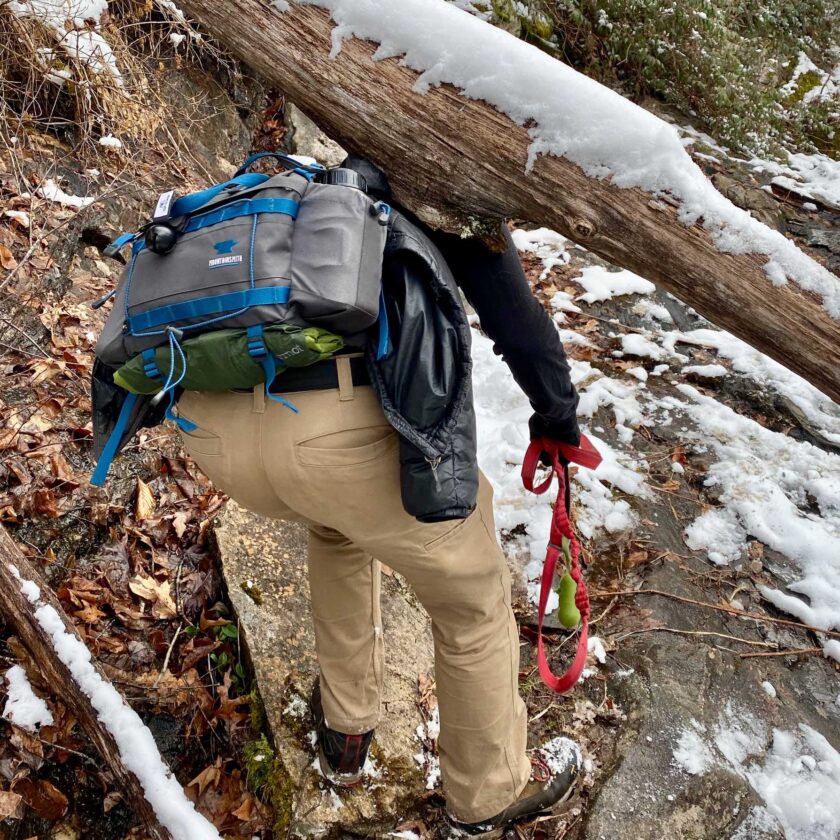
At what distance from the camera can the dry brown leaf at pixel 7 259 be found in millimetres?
3450

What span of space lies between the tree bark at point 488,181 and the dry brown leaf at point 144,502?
1.98 meters

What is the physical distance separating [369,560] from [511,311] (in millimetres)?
1047

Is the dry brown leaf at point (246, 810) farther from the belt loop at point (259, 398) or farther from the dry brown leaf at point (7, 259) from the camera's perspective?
the dry brown leaf at point (7, 259)

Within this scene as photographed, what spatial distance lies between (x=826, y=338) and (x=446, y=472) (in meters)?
0.98

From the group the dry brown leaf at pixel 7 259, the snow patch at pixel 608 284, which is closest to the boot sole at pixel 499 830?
the dry brown leaf at pixel 7 259

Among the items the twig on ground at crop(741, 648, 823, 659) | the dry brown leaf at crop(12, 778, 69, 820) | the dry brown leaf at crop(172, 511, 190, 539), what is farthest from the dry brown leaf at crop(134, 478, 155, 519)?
the twig on ground at crop(741, 648, 823, 659)

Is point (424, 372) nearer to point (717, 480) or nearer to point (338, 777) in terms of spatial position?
point (338, 777)

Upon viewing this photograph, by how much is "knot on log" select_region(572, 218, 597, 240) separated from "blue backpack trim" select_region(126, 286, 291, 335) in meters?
0.78

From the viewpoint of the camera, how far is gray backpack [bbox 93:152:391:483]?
4.65 feet

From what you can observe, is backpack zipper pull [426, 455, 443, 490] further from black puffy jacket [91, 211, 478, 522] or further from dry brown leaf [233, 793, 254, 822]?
dry brown leaf [233, 793, 254, 822]

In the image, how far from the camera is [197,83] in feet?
18.1

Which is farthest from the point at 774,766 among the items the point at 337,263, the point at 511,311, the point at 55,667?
the point at 55,667

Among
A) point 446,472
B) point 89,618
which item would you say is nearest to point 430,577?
point 446,472

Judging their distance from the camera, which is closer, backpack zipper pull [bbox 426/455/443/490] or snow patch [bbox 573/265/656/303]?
backpack zipper pull [bbox 426/455/443/490]
